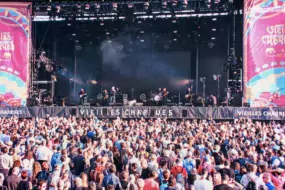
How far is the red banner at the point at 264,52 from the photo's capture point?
23.1 metres

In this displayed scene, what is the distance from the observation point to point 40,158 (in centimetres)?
1059

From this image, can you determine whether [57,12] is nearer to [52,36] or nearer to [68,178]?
[52,36]

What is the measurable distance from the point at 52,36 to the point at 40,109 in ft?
32.8

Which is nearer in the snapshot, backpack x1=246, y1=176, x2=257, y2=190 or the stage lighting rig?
backpack x1=246, y1=176, x2=257, y2=190

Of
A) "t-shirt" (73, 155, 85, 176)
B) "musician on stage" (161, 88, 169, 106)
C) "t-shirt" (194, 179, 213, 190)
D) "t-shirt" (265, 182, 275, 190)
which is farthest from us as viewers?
"musician on stage" (161, 88, 169, 106)

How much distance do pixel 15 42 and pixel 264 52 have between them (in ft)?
52.5

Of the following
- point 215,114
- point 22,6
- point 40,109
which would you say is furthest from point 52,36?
point 215,114

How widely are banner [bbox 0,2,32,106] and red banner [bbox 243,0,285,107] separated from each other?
1408 cm

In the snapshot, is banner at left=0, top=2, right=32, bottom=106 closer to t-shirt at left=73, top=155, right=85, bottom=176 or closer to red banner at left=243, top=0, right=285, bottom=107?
red banner at left=243, top=0, right=285, bottom=107

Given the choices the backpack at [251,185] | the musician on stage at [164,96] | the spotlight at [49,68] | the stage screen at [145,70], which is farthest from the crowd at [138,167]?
the stage screen at [145,70]

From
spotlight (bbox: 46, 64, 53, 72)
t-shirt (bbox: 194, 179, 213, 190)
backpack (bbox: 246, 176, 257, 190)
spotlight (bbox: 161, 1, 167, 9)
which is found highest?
spotlight (bbox: 161, 1, 167, 9)

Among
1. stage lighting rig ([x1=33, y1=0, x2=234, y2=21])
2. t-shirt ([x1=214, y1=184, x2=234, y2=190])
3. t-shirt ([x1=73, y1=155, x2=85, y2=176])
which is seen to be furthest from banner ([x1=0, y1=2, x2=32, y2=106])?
t-shirt ([x1=214, y1=184, x2=234, y2=190])

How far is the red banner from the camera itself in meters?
23.1

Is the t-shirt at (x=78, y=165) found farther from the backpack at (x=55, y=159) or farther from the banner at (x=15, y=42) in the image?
the banner at (x=15, y=42)
